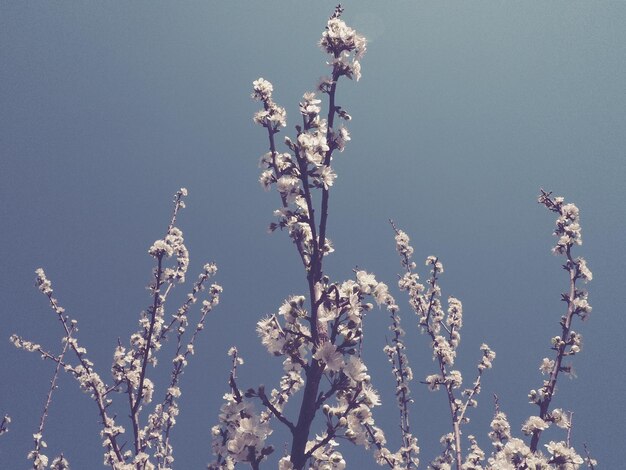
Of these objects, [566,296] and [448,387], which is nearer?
[566,296]

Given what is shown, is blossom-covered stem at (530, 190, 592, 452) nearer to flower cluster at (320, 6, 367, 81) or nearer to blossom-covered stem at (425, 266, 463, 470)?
blossom-covered stem at (425, 266, 463, 470)

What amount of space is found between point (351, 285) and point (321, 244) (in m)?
0.54

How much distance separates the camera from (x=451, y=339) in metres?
10.2

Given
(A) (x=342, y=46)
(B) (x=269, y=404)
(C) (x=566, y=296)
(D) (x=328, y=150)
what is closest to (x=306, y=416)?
(B) (x=269, y=404)

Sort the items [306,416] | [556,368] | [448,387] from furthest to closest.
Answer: [448,387]
[556,368]
[306,416]

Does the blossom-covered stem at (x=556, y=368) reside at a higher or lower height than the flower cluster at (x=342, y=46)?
lower

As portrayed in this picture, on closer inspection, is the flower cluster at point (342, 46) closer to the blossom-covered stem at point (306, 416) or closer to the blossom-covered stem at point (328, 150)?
the blossom-covered stem at point (328, 150)

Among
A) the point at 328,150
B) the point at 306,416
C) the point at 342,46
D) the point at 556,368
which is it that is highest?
the point at 342,46

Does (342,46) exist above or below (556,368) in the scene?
above

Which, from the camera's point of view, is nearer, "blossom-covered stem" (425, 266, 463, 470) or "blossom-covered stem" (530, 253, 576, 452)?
"blossom-covered stem" (530, 253, 576, 452)

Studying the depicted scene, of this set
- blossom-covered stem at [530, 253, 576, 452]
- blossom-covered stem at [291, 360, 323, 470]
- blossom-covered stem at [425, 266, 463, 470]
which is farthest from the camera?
blossom-covered stem at [425, 266, 463, 470]

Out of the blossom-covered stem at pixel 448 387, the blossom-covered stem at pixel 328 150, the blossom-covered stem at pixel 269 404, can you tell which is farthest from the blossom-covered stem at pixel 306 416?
the blossom-covered stem at pixel 448 387

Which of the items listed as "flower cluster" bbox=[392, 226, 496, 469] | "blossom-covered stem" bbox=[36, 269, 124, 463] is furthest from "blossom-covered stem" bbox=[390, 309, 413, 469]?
"blossom-covered stem" bbox=[36, 269, 124, 463]

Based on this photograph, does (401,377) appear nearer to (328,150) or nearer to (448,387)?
(448,387)
